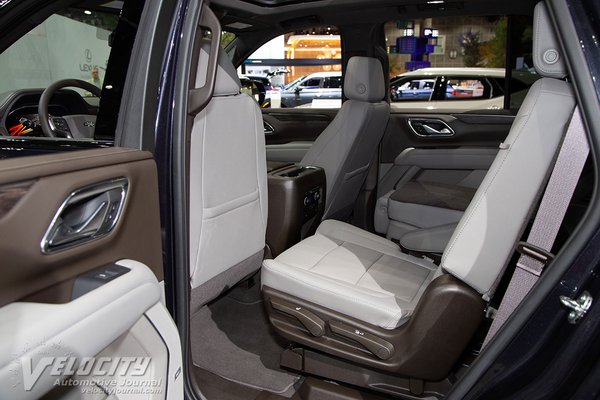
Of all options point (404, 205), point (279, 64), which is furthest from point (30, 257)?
point (279, 64)

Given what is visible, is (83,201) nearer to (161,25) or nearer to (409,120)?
(161,25)

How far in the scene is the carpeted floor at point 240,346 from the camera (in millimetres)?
1773

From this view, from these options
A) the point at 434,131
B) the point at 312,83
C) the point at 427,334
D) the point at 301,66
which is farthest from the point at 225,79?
the point at 312,83

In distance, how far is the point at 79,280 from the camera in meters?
1.01

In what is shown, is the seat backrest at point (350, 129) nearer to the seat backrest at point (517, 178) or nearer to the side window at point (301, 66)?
the side window at point (301, 66)

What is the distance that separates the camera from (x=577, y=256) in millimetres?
1001

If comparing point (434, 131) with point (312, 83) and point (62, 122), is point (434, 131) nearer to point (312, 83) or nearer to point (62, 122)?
point (62, 122)

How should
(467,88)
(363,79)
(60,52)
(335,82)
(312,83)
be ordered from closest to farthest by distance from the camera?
(60,52)
(363,79)
(335,82)
(467,88)
(312,83)

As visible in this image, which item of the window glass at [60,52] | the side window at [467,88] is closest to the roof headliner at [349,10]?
the window glass at [60,52]

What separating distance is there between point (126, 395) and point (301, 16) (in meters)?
2.07

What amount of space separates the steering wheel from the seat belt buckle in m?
1.18

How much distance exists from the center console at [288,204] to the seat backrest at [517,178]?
0.90m

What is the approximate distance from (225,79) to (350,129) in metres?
1.05

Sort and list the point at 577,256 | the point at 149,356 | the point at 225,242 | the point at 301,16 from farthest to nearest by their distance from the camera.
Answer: the point at 301,16
the point at 225,242
the point at 149,356
the point at 577,256
